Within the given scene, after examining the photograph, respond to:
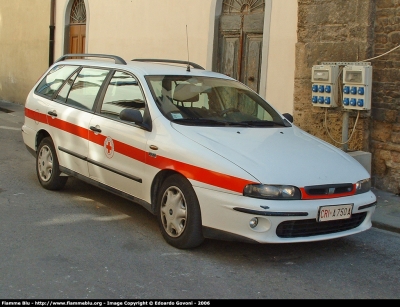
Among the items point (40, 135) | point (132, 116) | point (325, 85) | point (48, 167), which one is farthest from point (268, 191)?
point (325, 85)

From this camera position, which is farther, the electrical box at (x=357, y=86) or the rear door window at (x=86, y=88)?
the electrical box at (x=357, y=86)

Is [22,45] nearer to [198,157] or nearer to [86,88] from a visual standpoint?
[86,88]

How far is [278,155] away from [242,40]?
636cm

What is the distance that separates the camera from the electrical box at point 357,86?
8.20m

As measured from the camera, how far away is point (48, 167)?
7.73 m

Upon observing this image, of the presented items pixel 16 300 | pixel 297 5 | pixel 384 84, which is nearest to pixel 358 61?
pixel 384 84

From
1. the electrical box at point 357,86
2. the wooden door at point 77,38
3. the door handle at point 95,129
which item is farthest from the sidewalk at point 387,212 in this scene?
the wooden door at point 77,38

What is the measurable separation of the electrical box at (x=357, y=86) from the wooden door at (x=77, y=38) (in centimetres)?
950

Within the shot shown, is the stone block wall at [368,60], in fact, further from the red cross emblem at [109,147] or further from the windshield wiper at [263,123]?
the red cross emblem at [109,147]

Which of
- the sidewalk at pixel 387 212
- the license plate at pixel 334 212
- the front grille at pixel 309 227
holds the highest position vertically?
the license plate at pixel 334 212

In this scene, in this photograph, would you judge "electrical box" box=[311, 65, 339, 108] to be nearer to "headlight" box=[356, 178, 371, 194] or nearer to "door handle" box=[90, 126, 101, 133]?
"headlight" box=[356, 178, 371, 194]

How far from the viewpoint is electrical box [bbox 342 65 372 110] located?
26.9ft

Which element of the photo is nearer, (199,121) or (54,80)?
(199,121)

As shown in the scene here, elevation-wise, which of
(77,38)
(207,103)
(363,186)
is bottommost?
(363,186)
